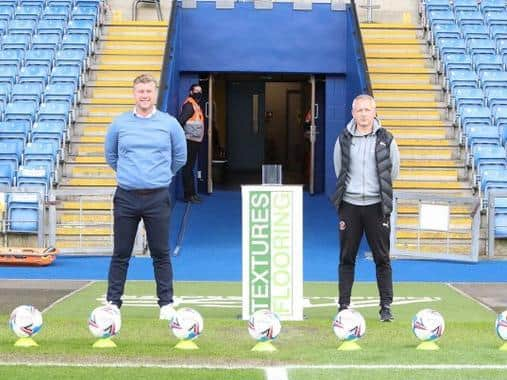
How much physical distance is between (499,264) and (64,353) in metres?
8.22

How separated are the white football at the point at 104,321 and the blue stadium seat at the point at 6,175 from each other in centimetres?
836

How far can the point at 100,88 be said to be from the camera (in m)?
18.4

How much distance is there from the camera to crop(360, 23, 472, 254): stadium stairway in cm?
1454

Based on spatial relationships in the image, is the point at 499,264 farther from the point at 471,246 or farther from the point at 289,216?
the point at 289,216

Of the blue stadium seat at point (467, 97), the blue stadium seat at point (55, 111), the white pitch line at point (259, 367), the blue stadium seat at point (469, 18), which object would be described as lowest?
the white pitch line at point (259, 367)

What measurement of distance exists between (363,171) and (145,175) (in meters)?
1.72

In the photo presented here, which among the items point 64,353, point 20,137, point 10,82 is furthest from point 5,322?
point 10,82

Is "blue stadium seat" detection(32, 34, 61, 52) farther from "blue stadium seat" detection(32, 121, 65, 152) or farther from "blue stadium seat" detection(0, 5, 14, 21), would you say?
"blue stadium seat" detection(32, 121, 65, 152)

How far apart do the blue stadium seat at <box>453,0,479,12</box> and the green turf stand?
15.7m

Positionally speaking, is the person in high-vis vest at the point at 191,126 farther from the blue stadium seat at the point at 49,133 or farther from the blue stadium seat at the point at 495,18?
the blue stadium seat at the point at 495,18

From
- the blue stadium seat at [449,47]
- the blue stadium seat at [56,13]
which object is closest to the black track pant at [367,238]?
the blue stadium seat at [449,47]

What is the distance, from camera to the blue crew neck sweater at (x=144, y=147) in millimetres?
8008

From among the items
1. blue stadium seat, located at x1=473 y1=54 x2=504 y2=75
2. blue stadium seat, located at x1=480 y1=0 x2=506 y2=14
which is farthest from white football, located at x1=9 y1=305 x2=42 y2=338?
blue stadium seat, located at x1=480 y1=0 x2=506 y2=14

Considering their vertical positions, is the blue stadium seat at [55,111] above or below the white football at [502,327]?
above
